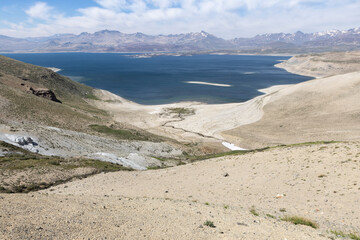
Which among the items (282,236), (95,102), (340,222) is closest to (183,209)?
(282,236)

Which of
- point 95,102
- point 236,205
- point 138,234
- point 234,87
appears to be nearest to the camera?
point 138,234

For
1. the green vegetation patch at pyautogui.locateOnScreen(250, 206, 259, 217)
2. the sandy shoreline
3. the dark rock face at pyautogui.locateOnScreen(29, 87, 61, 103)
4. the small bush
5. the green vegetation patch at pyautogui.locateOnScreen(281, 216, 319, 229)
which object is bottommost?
the sandy shoreline

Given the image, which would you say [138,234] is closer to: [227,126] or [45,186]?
[45,186]

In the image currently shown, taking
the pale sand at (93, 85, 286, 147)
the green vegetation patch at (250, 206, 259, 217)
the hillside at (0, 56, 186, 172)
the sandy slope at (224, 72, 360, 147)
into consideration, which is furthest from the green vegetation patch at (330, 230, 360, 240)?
the pale sand at (93, 85, 286, 147)

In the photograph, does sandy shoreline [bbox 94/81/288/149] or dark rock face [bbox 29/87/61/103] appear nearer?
sandy shoreline [bbox 94/81/288/149]

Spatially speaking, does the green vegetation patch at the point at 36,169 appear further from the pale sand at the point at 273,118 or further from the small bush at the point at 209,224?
the pale sand at the point at 273,118

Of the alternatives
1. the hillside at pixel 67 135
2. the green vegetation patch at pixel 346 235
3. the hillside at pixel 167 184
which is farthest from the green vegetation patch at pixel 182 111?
the green vegetation patch at pixel 346 235

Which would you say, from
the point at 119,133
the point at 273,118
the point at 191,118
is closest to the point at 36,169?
the point at 119,133

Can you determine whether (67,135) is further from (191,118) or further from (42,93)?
(191,118)

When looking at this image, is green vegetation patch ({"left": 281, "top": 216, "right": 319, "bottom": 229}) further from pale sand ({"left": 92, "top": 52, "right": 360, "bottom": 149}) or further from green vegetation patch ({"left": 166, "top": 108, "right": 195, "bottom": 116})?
green vegetation patch ({"left": 166, "top": 108, "right": 195, "bottom": 116})
